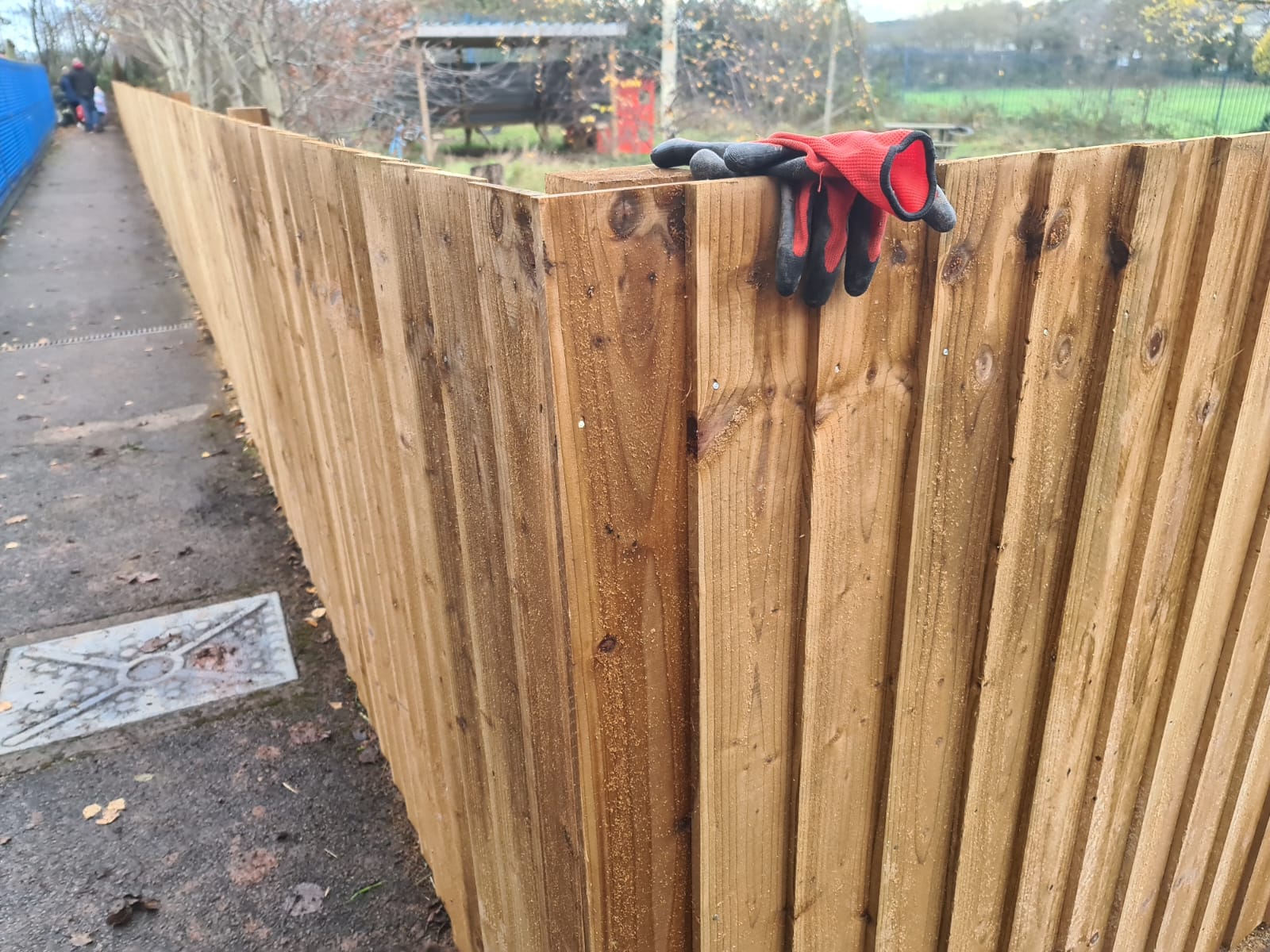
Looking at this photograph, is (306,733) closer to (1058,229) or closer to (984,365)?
(984,365)

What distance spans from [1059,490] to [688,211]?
89 centimetres

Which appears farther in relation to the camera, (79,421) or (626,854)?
(79,421)

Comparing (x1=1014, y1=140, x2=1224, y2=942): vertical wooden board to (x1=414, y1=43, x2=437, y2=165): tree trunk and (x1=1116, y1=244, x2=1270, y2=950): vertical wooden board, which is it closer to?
(x1=1116, y1=244, x2=1270, y2=950): vertical wooden board

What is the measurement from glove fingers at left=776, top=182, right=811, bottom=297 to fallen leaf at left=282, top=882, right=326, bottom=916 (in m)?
2.63

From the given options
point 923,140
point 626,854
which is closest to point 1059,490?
point 923,140

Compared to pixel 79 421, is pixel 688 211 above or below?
above

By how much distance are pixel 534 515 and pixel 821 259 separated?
504 mm

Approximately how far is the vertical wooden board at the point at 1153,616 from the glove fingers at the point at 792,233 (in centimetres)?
82

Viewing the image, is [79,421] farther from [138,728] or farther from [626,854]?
[626,854]

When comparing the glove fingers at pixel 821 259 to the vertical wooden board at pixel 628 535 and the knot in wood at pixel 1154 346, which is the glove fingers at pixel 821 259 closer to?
the vertical wooden board at pixel 628 535

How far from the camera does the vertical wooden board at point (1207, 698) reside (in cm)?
183

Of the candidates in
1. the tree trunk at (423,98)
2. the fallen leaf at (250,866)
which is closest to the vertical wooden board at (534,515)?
the fallen leaf at (250,866)

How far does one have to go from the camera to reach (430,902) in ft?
9.63

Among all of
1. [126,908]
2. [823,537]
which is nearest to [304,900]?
[126,908]
